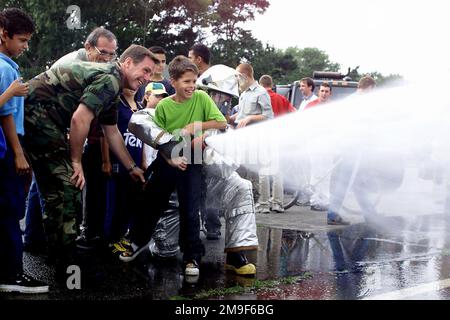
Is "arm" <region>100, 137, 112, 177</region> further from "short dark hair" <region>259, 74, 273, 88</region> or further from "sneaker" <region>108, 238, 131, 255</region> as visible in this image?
"short dark hair" <region>259, 74, 273, 88</region>

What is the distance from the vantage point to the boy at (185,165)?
5.00 m

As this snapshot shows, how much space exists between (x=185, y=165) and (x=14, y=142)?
1298mm

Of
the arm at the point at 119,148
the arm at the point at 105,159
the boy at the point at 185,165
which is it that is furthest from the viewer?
the arm at the point at 105,159

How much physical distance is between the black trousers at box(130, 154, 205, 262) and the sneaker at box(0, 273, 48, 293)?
115cm

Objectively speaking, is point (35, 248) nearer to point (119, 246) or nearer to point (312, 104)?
point (119, 246)

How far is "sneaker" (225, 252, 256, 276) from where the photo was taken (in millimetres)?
5074

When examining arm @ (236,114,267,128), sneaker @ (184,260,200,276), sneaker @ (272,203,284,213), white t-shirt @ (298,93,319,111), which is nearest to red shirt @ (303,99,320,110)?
white t-shirt @ (298,93,319,111)

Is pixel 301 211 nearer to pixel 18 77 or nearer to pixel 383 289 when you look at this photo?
pixel 383 289

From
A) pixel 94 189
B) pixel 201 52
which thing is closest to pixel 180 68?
pixel 94 189

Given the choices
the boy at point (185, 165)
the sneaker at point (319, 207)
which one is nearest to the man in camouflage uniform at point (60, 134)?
the boy at point (185, 165)

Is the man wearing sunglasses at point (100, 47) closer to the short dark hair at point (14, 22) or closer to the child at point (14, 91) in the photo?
the short dark hair at point (14, 22)

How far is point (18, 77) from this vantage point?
14.2ft

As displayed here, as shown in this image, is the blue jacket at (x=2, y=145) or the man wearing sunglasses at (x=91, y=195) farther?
the man wearing sunglasses at (x=91, y=195)
